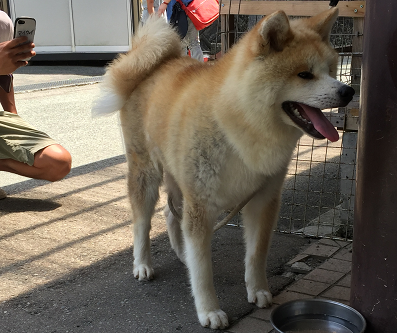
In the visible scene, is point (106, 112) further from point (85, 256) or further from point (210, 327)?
point (210, 327)

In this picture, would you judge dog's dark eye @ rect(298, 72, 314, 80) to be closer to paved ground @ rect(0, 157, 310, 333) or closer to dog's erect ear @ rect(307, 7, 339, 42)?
dog's erect ear @ rect(307, 7, 339, 42)

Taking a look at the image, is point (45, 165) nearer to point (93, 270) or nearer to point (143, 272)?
point (93, 270)

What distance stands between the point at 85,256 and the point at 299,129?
5.86 feet

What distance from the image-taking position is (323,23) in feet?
7.85

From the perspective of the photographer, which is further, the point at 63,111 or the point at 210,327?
the point at 63,111

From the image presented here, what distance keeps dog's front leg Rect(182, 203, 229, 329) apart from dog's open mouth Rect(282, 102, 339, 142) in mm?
659

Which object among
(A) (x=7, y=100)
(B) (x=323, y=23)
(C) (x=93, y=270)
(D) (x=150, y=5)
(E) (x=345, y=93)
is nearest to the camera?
(E) (x=345, y=93)

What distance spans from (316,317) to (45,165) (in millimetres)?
2609

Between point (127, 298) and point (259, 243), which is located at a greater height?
point (259, 243)

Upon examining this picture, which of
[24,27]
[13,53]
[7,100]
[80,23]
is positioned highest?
[24,27]

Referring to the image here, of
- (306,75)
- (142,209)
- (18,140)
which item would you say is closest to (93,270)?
(142,209)

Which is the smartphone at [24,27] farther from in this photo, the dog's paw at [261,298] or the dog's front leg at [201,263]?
the dog's paw at [261,298]

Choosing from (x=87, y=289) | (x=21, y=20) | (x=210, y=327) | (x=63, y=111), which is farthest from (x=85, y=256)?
(x=63, y=111)

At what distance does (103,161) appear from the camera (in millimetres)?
5449
